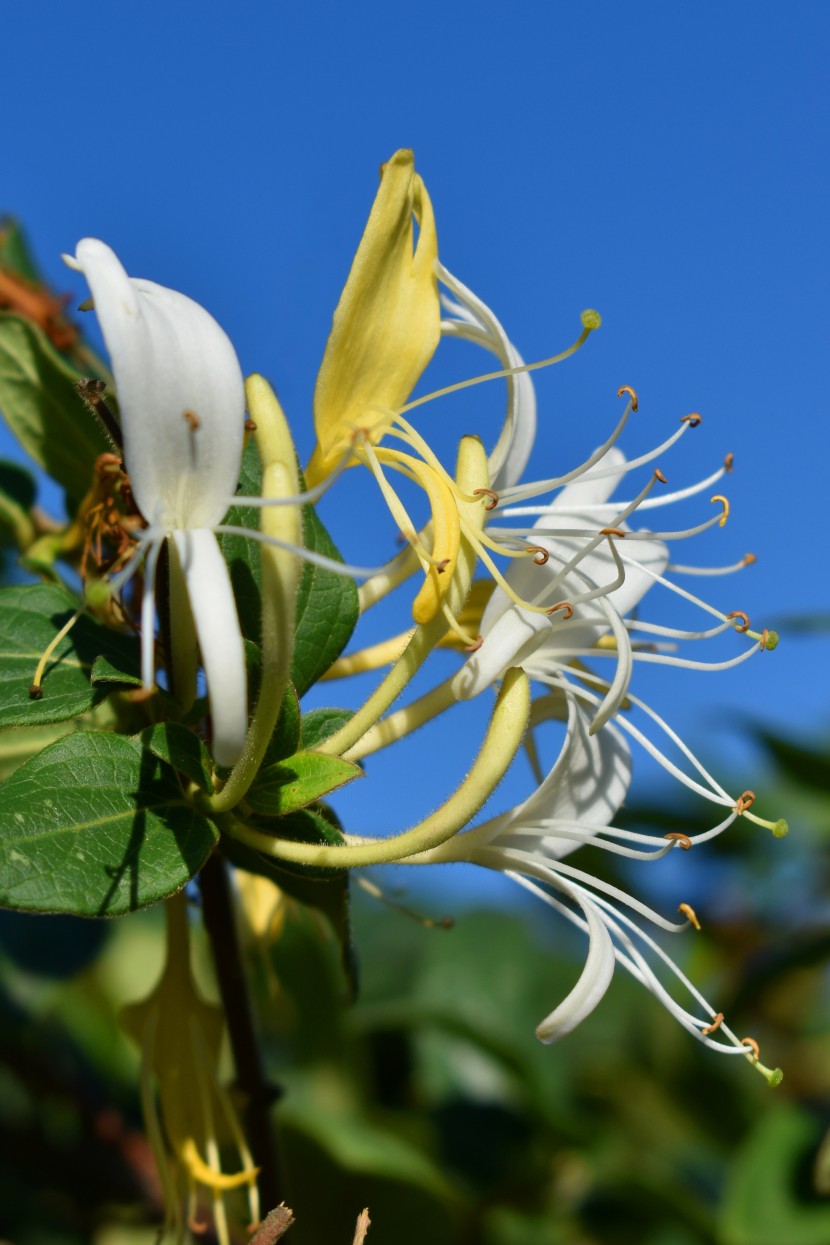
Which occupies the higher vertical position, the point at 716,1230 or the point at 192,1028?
the point at 192,1028

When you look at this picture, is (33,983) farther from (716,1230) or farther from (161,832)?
(161,832)

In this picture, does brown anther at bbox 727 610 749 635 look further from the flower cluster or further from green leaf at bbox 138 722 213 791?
green leaf at bbox 138 722 213 791

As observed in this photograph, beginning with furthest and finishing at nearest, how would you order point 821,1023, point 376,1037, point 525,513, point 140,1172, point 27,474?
point 821,1023, point 376,1037, point 140,1172, point 27,474, point 525,513

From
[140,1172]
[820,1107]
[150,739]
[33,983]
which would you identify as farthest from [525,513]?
[820,1107]

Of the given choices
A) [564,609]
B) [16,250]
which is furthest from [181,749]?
[16,250]

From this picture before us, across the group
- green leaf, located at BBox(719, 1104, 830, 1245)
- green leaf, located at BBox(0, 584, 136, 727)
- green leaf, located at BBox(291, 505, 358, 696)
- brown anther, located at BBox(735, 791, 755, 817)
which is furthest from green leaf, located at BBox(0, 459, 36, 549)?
green leaf, located at BBox(719, 1104, 830, 1245)

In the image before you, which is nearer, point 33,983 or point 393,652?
point 393,652
